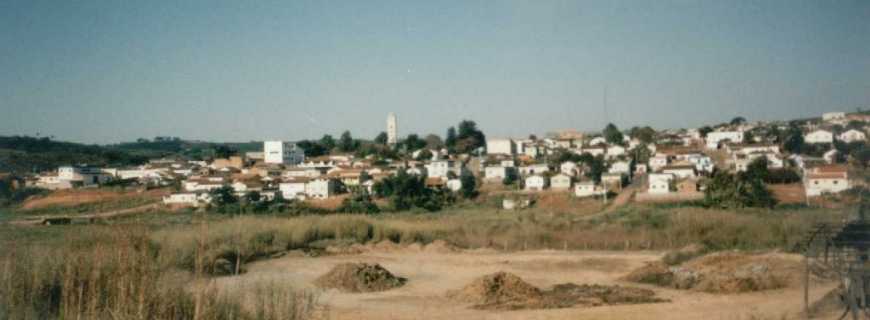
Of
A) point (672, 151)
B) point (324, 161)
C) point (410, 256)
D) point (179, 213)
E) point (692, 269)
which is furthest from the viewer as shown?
point (324, 161)

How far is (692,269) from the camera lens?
12867 mm

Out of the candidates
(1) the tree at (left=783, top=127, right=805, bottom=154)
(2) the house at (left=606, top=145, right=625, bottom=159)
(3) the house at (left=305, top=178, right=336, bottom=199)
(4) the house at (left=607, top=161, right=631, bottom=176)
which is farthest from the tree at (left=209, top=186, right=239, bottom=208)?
(2) the house at (left=606, top=145, right=625, bottom=159)

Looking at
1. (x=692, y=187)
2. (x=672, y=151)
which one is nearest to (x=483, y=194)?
(x=692, y=187)

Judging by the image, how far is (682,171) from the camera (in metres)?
42.6

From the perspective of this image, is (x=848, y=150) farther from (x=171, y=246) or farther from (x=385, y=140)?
(x=385, y=140)

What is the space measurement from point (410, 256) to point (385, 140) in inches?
2658

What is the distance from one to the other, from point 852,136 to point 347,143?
216 ft

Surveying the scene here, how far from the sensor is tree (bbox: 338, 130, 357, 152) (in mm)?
76688

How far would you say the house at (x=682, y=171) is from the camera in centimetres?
4174

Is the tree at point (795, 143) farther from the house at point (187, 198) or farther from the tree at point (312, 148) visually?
the tree at point (312, 148)

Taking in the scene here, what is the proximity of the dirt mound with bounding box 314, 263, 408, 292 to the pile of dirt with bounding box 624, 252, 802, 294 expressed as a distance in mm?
5217

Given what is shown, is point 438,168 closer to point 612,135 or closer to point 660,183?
point 660,183

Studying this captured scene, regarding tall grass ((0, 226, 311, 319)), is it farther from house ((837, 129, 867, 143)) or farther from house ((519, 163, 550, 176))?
house ((519, 163, 550, 176))

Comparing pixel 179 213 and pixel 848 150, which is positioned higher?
pixel 848 150
